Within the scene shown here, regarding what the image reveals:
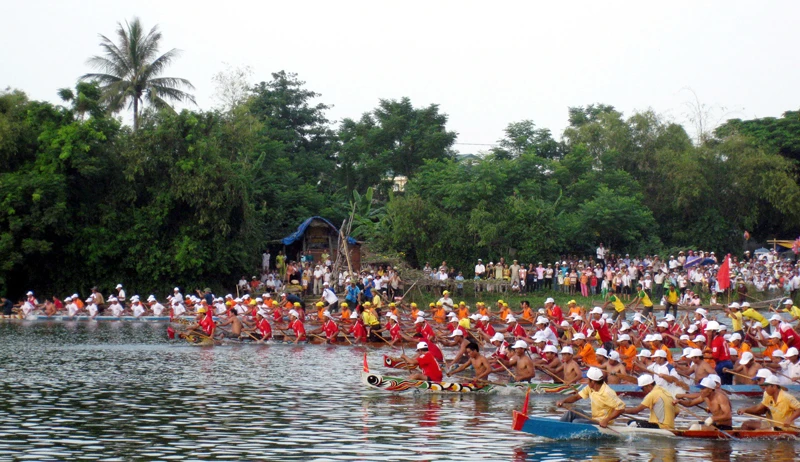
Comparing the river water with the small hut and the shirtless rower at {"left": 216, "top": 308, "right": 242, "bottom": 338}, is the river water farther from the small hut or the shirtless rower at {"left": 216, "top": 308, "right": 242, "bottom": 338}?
the small hut

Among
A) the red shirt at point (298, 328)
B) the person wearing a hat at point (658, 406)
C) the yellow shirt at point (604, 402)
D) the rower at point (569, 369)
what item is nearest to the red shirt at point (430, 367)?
the rower at point (569, 369)

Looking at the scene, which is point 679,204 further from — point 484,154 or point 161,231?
point 161,231

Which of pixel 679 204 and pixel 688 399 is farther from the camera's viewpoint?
pixel 679 204

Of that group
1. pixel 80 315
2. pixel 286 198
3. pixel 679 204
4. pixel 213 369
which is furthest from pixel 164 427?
pixel 679 204

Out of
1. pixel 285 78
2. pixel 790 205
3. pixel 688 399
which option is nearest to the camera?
pixel 688 399

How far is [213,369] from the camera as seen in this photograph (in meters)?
20.0

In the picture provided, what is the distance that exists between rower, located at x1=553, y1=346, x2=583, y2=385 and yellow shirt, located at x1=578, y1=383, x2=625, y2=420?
3432 mm

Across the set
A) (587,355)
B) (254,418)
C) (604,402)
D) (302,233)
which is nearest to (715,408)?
(604,402)

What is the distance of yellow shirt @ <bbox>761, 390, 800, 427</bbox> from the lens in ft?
40.1

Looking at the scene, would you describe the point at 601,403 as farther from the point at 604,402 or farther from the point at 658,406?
the point at 658,406

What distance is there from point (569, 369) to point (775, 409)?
4.20 metres

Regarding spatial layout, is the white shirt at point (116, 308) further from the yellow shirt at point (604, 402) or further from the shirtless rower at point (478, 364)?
the yellow shirt at point (604, 402)

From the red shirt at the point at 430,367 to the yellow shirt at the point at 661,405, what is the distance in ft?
16.4

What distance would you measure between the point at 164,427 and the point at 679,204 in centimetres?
3623
